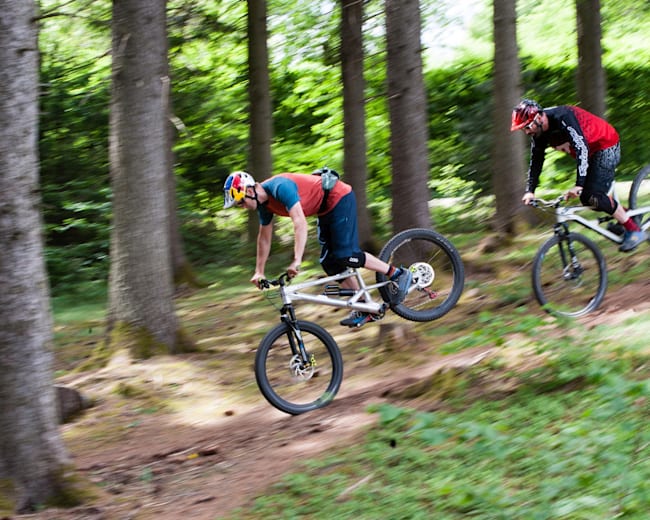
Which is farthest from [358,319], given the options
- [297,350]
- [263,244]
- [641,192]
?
[641,192]

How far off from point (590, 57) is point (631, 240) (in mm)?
7318

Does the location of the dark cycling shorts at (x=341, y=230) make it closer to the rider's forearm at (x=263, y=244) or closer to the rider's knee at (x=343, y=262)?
the rider's knee at (x=343, y=262)

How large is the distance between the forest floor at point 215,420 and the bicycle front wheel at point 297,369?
162mm

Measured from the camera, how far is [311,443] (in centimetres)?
613

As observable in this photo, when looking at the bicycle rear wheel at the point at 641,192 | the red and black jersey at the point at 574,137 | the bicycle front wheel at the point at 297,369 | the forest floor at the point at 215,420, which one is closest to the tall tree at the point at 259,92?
the forest floor at the point at 215,420

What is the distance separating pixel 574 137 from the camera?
7875 mm

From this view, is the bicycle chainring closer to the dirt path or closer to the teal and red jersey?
the dirt path

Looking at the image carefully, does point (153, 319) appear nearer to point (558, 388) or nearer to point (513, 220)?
point (558, 388)

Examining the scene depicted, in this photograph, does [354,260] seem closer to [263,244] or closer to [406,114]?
[263,244]

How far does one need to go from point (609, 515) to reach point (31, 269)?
3.93 metres

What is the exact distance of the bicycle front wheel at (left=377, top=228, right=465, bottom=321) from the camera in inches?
322

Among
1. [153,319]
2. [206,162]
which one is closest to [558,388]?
[153,319]

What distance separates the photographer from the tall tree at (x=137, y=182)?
9.16 meters

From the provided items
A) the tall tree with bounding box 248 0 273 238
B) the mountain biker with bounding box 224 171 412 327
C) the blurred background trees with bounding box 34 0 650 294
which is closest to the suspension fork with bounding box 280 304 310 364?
the mountain biker with bounding box 224 171 412 327
